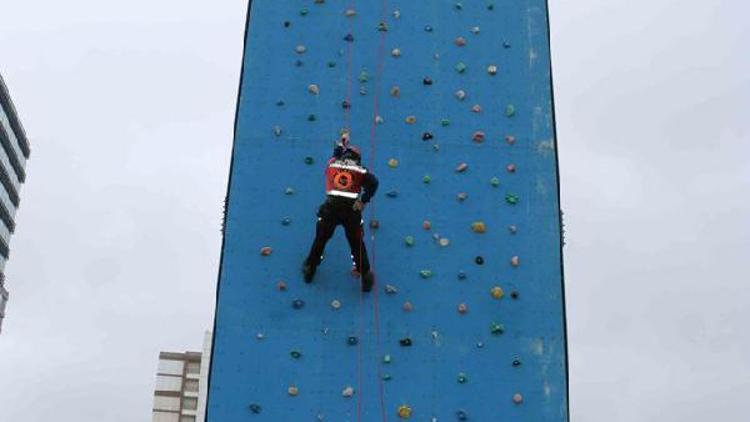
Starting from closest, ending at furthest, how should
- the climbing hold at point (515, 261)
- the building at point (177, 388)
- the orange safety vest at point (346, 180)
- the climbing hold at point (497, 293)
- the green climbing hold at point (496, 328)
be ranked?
1. the orange safety vest at point (346, 180)
2. the green climbing hold at point (496, 328)
3. the climbing hold at point (497, 293)
4. the climbing hold at point (515, 261)
5. the building at point (177, 388)

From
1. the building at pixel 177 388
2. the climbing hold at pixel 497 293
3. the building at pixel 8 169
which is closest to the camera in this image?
the climbing hold at pixel 497 293

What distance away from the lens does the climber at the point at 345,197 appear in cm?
751

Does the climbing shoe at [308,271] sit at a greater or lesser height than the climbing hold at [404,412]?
→ greater

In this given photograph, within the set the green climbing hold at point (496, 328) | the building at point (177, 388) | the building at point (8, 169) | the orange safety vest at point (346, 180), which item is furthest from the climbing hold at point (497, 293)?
the building at point (177, 388)

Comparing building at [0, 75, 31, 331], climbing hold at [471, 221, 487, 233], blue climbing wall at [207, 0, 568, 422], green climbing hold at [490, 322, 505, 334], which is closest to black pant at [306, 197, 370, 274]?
blue climbing wall at [207, 0, 568, 422]

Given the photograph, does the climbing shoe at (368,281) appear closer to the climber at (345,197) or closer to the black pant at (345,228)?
the black pant at (345,228)

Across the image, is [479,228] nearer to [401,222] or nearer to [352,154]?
[401,222]

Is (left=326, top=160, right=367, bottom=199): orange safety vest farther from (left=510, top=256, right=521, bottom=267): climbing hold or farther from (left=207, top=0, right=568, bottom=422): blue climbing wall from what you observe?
(left=510, top=256, right=521, bottom=267): climbing hold

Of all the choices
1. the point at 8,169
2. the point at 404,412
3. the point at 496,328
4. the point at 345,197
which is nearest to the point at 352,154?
the point at 345,197

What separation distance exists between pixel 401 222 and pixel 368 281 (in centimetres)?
64

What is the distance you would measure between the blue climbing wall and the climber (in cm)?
41

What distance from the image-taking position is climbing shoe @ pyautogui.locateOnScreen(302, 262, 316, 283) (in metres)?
7.90

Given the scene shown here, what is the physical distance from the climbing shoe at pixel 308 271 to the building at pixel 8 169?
37.7m

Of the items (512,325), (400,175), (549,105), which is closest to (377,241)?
(400,175)
